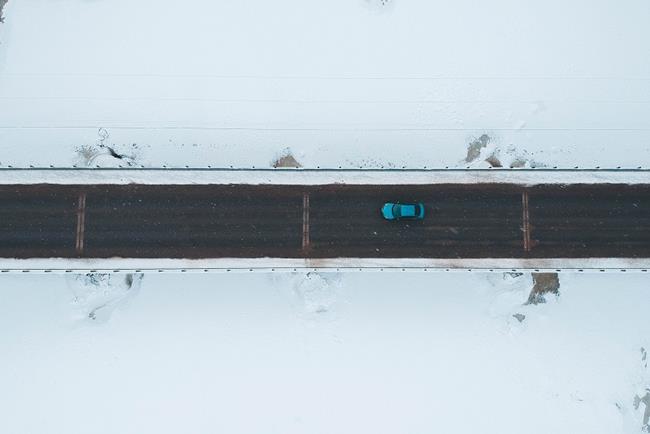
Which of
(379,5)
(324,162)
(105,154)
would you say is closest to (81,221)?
(105,154)

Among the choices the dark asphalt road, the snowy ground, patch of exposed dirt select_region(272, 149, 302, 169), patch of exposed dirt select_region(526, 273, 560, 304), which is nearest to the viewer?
the dark asphalt road

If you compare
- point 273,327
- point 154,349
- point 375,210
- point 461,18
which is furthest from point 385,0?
point 154,349

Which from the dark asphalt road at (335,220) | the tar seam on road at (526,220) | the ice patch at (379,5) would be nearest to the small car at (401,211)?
the dark asphalt road at (335,220)

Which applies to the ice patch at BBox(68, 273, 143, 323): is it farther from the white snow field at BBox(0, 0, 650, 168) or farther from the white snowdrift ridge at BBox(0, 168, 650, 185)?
the white snow field at BBox(0, 0, 650, 168)

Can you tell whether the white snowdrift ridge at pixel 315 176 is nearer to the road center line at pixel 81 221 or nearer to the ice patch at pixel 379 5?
the road center line at pixel 81 221

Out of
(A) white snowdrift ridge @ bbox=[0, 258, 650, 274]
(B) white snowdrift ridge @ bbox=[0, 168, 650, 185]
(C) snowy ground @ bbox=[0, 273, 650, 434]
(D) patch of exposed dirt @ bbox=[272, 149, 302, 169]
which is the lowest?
(C) snowy ground @ bbox=[0, 273, 650, 434]

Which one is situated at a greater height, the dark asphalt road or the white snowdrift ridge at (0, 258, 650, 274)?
the dark asphalt road

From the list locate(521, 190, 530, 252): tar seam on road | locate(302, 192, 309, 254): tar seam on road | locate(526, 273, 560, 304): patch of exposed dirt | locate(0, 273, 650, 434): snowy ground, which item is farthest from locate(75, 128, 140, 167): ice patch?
locate(526, 273, 560, 304): patch of exposed dirt
